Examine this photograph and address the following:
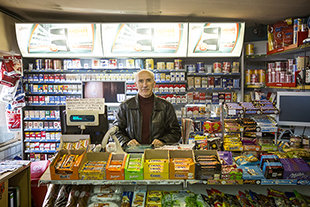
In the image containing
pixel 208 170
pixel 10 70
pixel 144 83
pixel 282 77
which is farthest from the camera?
pixel 10 70

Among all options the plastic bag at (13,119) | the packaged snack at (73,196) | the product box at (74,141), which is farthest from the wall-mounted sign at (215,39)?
the plastic bag at (13,119)

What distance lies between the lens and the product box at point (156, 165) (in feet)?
5.58

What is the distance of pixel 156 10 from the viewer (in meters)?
4.77

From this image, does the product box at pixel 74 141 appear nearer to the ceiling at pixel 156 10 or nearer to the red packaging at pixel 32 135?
the ceiling at pixel 156 10

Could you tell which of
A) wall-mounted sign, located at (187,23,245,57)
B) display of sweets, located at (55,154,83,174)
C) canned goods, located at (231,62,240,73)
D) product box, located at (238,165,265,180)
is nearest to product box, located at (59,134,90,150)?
display of sweets, located at (55,154,83,174)

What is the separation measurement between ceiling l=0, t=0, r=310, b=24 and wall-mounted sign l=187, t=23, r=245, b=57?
32 centimetres

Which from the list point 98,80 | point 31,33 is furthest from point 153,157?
point 31,33

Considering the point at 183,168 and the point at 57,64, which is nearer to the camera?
the point at 183,168

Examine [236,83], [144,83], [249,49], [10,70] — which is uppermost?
[249,49]

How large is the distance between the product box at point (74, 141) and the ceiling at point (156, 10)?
291 cm

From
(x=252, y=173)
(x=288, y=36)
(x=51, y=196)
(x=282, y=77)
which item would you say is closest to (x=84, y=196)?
(x=51, y=196)

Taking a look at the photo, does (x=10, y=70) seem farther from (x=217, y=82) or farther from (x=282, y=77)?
(x=282, y=77)

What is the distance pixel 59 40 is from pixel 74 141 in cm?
348

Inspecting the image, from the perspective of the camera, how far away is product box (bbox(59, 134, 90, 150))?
2.13m
